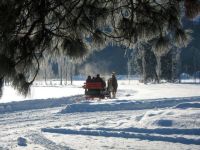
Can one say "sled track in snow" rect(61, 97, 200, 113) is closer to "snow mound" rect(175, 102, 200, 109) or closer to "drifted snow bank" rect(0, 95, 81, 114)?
"snow mound" rect(175, 102, 200, 109)

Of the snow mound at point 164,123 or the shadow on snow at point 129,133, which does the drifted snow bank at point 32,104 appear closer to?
the shadow on snow at point 129,133

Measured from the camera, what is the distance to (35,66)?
16.8 feet

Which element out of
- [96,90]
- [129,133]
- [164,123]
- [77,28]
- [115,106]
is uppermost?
[77,28]

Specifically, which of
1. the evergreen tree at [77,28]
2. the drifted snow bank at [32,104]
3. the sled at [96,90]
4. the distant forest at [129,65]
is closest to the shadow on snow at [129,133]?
the evergreen tree at [77,28]

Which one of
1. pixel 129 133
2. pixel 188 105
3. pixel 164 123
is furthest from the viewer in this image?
pixel 188 105

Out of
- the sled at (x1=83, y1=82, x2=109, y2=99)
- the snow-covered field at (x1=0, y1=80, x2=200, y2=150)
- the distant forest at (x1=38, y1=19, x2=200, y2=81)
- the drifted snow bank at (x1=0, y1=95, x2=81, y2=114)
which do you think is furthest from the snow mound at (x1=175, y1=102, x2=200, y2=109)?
the distant forest at (x1=38, y1=19, x2=200, y2=81)

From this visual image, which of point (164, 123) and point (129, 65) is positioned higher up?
point (129, 65)

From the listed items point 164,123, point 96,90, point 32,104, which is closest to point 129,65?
point 96,90

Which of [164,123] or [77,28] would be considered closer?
[77,28]

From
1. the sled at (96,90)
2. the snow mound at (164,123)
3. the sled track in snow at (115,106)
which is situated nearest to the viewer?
the snow mound at (164,123)

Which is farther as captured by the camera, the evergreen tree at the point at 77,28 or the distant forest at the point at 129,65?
the distant forest at the point at 129,65

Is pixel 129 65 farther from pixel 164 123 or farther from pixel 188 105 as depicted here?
pixel 164 123

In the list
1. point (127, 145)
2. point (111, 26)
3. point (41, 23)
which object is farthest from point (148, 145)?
point (41, 23)

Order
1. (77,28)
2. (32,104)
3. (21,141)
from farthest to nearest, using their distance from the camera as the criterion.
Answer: (32,104) < (21,141) < (77,28)
